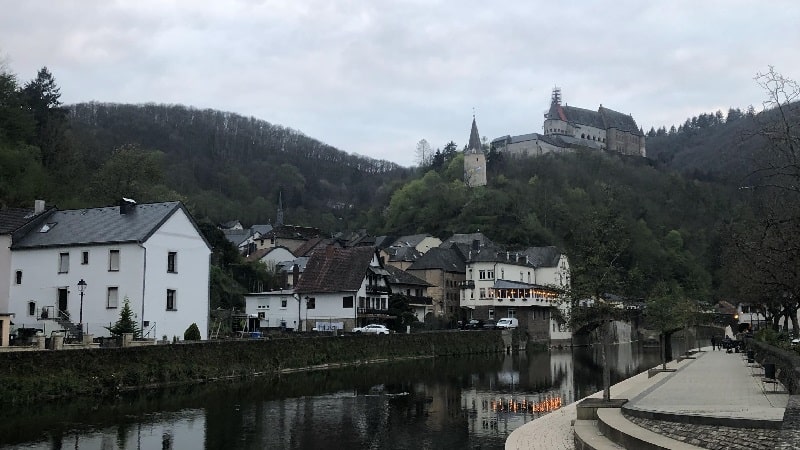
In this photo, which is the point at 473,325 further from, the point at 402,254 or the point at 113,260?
the point at 113,260

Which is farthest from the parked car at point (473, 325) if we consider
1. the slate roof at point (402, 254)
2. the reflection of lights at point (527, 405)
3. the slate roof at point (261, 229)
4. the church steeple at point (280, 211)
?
the church steeple at point (280, 211)

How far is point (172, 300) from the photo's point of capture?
4500 centimetres

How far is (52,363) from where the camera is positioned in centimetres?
3100

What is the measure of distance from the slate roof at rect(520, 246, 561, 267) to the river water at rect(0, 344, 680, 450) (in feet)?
184

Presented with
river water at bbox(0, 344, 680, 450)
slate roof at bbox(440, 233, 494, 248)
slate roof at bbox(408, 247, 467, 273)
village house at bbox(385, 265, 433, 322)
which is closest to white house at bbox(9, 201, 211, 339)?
river water at bbox(0, 344, 680, 450)

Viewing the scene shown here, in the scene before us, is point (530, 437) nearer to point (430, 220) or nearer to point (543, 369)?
point (543, 369)

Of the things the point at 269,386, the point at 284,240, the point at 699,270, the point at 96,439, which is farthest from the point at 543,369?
the point at 699,270

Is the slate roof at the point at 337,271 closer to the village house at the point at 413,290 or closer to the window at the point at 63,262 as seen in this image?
the village house at the point at 413,290

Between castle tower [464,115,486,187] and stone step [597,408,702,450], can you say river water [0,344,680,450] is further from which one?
castle tower [464,115,486,187]

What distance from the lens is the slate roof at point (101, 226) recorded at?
44.1 meters

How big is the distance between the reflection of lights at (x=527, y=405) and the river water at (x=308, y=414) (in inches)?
1.7

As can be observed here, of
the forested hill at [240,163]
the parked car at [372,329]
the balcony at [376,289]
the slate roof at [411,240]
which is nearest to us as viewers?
the parked car at [372,329]

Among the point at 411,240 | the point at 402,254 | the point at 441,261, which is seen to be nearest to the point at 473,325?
the point at 441,261

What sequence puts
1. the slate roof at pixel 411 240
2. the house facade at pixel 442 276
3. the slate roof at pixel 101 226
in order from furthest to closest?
1. the slate roof at pixel 411 240
2. the house facade at pixel 442 276
3. the slate roof at pixel 101 226
